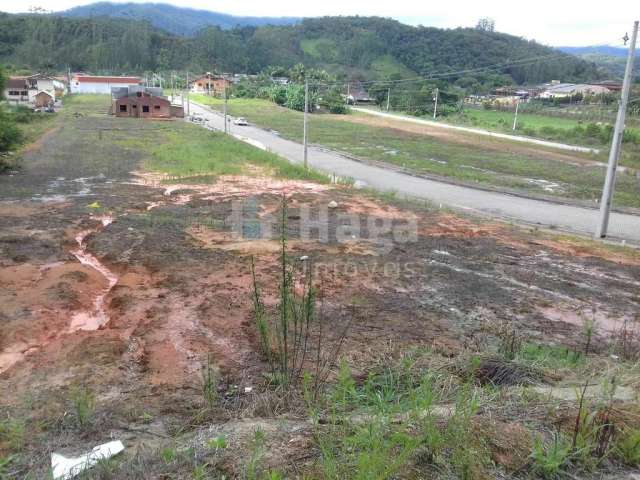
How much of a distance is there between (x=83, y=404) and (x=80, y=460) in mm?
1015

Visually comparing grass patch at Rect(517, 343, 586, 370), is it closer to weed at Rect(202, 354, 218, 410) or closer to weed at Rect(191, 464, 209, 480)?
weed at Rect(202, 354, 218, 410)

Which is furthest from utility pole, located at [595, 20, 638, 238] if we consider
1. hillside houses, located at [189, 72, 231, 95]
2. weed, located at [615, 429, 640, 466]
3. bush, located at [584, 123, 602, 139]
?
hillside houses, located at [189, 72, 231, 95]

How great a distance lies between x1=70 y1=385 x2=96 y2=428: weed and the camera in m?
4.55

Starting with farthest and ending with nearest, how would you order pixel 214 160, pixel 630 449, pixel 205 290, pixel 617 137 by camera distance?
pixel 214 160
pixel 617 137
pixel 205 290
pixel 630 449

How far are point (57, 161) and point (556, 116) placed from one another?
171 feet

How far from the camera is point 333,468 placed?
10.4ft

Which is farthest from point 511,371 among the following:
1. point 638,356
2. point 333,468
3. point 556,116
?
point 556,116

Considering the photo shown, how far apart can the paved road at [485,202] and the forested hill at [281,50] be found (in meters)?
71.9

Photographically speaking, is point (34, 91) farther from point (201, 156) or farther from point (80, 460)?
point (80, 460)

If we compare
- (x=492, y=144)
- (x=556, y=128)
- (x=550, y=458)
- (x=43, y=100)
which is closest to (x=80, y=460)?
(x=550, y=458)

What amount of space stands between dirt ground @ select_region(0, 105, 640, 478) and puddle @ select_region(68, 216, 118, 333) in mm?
37

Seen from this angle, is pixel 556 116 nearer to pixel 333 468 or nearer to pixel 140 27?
pixel 333 468

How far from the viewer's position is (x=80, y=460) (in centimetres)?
380

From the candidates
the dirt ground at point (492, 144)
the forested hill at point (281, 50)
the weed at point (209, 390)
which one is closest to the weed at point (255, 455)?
the weed at point (209, 390)
